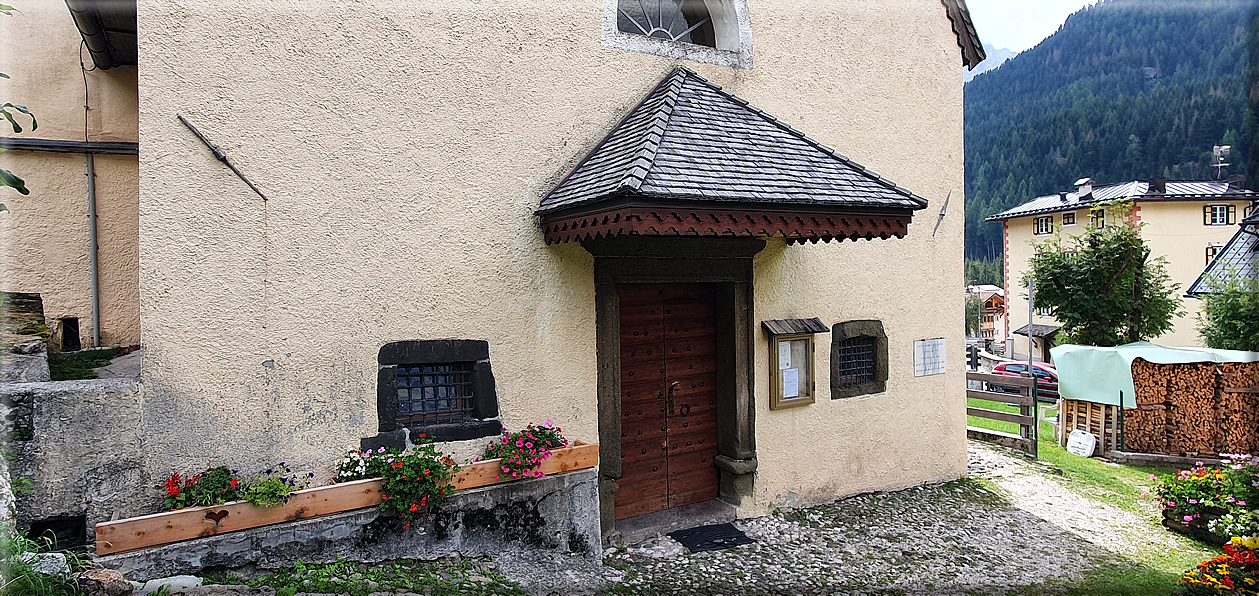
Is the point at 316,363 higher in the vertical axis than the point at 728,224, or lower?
lower

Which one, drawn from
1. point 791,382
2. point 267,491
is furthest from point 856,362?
point 267,491

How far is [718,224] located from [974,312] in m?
48.9

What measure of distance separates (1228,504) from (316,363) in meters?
7.38

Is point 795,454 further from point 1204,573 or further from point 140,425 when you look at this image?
point 140,425

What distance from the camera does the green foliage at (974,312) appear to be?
45844 millimetres

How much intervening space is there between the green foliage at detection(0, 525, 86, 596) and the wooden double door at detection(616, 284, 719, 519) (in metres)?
3.48

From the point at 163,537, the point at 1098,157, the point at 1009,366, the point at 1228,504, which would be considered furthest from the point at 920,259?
the point at 1098,157

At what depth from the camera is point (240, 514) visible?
3.96m

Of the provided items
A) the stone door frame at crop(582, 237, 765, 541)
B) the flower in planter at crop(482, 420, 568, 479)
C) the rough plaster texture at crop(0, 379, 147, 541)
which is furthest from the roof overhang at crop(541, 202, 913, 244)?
the rough plaster texture at crop(0, 379, 147, 541)

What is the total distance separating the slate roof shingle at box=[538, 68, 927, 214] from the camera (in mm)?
4281

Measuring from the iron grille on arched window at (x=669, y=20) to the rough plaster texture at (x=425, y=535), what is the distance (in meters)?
3.84

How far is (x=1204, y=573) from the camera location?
13.4 feet

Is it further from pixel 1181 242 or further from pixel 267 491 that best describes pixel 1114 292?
pixel 267 491

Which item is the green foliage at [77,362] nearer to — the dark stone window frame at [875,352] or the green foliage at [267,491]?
the green foliage at [267,491]
